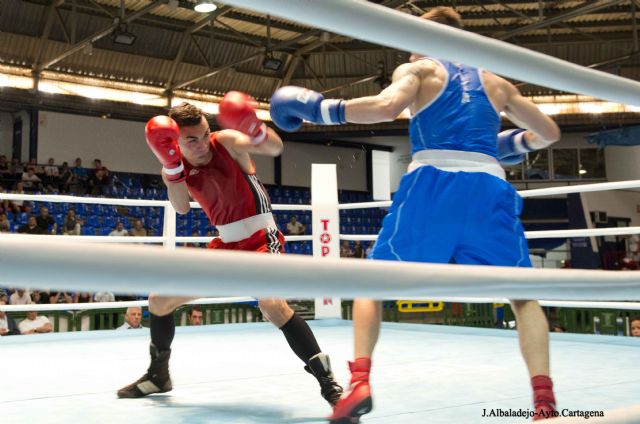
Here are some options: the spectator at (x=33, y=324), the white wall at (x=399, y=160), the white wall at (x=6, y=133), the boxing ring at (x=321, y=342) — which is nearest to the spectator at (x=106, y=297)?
the spectator at (x=33, y=324)

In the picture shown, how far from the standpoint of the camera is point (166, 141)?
83.0 inches

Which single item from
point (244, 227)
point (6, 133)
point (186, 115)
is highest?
point (6, 133)

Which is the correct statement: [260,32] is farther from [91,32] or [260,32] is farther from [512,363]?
[512,363]

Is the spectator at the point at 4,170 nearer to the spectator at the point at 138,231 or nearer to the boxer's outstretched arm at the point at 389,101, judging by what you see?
the spectator at the point at 138,231

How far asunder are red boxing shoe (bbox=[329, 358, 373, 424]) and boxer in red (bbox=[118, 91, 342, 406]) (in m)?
0.44

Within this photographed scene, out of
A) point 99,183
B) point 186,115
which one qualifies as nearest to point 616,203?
point 99,183

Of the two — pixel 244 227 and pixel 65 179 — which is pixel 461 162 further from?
pixel 65 179

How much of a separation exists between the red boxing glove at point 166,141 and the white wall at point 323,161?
13.1 metres

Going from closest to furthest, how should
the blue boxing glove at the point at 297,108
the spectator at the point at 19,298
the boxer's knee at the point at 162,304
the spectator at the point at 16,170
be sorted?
the blue boxing glove at the point at 297,108
the boxer's knee at the point at 162,304
the spectator at the point at 19,298
the spectator at the point at 16,170

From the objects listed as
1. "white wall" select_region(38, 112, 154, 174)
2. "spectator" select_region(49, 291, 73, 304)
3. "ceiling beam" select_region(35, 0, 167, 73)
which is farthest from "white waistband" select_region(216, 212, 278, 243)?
"white wall" select_region(38, 112, 154, 174)

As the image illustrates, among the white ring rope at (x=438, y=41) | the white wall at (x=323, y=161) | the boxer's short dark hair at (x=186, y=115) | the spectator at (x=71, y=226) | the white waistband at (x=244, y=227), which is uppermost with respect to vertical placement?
the white wall at (x=323, y=161)

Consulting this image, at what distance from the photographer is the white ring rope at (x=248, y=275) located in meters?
0.48

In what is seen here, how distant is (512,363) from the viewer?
2740mm

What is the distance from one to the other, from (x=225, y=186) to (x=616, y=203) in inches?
584
